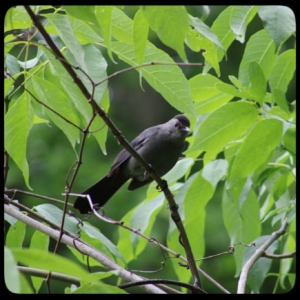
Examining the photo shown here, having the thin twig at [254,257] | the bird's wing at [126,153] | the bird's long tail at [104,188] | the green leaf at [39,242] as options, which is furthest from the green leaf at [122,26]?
the bird's long tail at [104,188]

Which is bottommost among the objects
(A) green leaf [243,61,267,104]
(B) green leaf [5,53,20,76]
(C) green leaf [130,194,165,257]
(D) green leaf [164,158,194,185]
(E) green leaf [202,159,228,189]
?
(C) green leaf [130,194,165,257]

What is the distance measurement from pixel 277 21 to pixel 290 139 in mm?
876

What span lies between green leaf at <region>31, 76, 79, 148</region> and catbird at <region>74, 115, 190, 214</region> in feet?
5.63

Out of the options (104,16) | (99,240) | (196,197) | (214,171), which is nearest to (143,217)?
(196,197)

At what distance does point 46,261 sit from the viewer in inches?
46.3

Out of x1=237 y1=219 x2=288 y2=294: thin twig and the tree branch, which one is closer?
the tree branch

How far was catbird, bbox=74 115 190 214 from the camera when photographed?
4.10m

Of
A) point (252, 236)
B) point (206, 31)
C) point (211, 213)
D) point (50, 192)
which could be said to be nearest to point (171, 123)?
point (252, 236)

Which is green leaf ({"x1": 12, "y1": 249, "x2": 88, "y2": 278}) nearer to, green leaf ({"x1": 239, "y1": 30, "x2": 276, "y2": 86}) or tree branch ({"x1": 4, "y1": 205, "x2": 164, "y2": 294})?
tree branch ({"x1": 4, "y1": 205, "x2": 164, "y2": 294})

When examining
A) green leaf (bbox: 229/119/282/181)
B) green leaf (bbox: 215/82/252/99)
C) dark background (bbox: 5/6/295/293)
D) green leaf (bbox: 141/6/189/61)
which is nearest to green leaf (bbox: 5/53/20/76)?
green leaf (bbox: 141/6/189/61)

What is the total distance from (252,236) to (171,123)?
4.83 ft

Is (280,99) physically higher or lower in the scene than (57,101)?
lower

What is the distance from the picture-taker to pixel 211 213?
841cm

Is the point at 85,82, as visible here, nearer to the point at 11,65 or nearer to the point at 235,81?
the point at 11,65
